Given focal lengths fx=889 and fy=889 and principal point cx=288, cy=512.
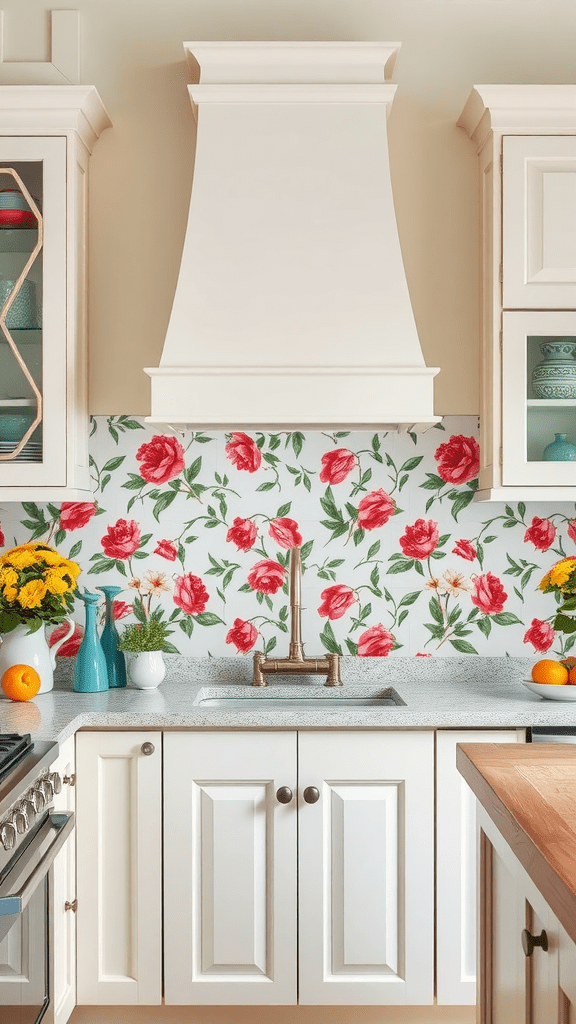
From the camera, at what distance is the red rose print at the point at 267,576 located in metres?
2.75

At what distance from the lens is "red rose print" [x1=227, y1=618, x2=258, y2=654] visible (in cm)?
275

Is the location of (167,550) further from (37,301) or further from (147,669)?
(37,301)

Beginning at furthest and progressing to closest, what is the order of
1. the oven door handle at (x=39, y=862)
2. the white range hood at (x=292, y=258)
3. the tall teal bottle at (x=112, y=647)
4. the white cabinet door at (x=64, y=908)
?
the tall teal bottle at (x=112, y=647) → the white range hood at (x=292, y=258) → the white cabinet door at (x=64, y=908) → the oven door handle at (x=39, y=862)

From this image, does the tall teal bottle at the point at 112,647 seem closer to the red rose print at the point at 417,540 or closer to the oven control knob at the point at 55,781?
the oven control knob at the point at 55,781

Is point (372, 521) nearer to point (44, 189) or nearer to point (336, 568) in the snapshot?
point (336, 568)

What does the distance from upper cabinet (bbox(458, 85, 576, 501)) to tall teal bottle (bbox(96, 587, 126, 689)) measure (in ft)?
3.82

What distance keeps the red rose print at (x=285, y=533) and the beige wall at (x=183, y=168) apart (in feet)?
1.78

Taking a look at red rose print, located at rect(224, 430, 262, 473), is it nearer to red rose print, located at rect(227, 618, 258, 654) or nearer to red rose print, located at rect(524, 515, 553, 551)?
red rose print, located at rect(227, 618, 258, 654)

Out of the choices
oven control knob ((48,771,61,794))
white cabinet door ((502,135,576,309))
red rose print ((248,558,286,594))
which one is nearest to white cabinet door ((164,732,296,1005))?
oven control knob ((48,771,61,794))

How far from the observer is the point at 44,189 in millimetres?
2459

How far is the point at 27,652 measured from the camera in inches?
98.2

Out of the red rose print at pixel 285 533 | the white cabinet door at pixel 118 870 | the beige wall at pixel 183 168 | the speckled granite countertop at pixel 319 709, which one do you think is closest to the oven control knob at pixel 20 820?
the speckled granite countertop at pixel 319 709

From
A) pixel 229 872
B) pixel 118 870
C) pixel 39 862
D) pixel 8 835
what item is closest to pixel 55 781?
pixel 39 862

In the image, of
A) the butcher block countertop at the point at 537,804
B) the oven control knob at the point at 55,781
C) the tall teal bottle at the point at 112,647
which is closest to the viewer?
the butcher block countertop at the point at 537,804
